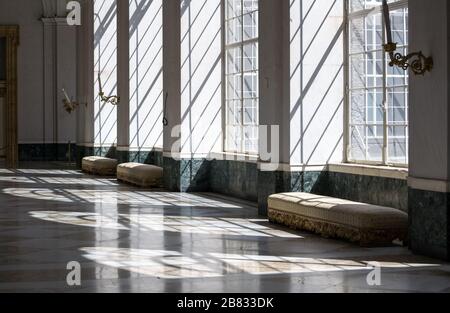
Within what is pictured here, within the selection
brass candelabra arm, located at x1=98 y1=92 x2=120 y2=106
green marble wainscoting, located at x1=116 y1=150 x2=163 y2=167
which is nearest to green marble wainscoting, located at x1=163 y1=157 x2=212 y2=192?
green marble wainscoting, located at x1=116 y1=150 x2=163 y2=167

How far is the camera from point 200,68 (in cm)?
1953

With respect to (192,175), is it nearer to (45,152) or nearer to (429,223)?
(429,223)

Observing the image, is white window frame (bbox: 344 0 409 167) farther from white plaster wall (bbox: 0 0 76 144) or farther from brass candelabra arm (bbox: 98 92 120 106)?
white plaster wall (bbox: 0 0 76 144)

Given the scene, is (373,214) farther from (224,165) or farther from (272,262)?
(224,165)

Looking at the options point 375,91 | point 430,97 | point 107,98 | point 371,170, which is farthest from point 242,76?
point 430,97

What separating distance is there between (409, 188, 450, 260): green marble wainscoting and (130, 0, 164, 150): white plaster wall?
47.5 feet

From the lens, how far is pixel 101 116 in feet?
90.6

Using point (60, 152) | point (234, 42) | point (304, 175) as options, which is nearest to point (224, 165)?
point (234, 42)

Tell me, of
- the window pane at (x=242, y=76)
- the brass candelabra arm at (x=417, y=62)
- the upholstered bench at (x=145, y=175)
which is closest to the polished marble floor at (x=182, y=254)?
the window pane at (x=242, y=76)

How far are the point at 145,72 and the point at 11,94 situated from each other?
469 inches

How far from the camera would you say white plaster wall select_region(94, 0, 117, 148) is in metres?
27.5

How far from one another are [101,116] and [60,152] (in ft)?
24.6

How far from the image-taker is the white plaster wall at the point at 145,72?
79.2ft

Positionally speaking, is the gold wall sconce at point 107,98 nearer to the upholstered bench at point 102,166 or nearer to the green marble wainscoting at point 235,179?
the upholstered bench at point 102,166
